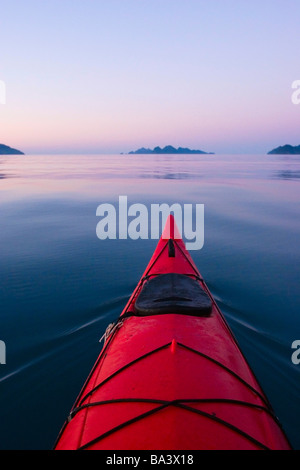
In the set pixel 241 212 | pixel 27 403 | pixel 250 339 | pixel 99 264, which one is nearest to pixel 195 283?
pixel 250 339

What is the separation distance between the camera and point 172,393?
236 centimetres

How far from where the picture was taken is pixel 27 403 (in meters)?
3.78

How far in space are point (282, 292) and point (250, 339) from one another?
2499 millimetres

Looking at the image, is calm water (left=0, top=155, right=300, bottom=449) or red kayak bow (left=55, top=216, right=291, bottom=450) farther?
calm water (left=0, top=155, right=300, bottom=449)

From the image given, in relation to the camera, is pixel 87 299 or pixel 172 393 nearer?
pixel 172 393

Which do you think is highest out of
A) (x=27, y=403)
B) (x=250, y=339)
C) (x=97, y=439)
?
(x=97, y=439)

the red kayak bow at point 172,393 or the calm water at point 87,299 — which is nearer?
the red kayak bow at point 172,393

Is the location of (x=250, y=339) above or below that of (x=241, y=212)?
below

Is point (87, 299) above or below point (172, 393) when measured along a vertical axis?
below

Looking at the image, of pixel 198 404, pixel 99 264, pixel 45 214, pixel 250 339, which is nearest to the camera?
pixel 198 404

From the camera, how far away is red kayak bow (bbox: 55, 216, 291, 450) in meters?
2.11

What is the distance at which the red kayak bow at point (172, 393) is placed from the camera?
6.91 feet
